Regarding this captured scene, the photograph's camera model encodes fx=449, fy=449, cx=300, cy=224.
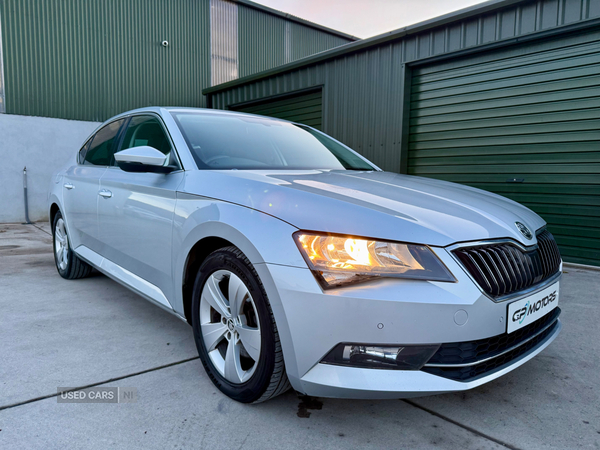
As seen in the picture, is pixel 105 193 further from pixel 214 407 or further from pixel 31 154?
pixel 31 154

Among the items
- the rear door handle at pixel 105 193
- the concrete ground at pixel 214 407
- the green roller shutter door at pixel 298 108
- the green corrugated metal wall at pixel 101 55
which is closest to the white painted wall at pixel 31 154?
the green corrugated metal wall at pixel 101 55

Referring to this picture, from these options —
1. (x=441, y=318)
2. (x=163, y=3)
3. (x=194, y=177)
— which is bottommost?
(x=441, y=318)

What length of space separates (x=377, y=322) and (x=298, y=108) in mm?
7916

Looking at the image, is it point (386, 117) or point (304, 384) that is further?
point (386, 117)

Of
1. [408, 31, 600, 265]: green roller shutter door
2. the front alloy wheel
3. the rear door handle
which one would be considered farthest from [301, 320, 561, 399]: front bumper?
[408, 31, 600, 265]: green roller shutter door

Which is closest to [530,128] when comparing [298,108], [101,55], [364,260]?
[298,108]

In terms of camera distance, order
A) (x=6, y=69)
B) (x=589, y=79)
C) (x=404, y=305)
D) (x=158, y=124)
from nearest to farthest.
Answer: (x=404, y=305) → (x=158, y=124) → (x=589, y=79) → (x=6, y=69)

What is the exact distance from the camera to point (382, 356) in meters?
1.67

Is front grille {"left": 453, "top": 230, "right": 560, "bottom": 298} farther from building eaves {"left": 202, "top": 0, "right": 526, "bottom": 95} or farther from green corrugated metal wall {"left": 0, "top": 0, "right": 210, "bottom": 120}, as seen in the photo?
green corrugated metal wall {"left": 0, "top": 0, "right": 210, "bottom": 120}

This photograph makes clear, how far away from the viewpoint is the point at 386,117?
7191 mm

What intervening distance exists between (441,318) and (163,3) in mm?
12891

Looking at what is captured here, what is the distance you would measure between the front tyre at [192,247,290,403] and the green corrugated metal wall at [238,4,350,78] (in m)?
12.6

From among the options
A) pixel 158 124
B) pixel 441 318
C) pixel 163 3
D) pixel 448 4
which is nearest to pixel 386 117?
pixel 448 4

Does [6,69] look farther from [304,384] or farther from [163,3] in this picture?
[304,384]
